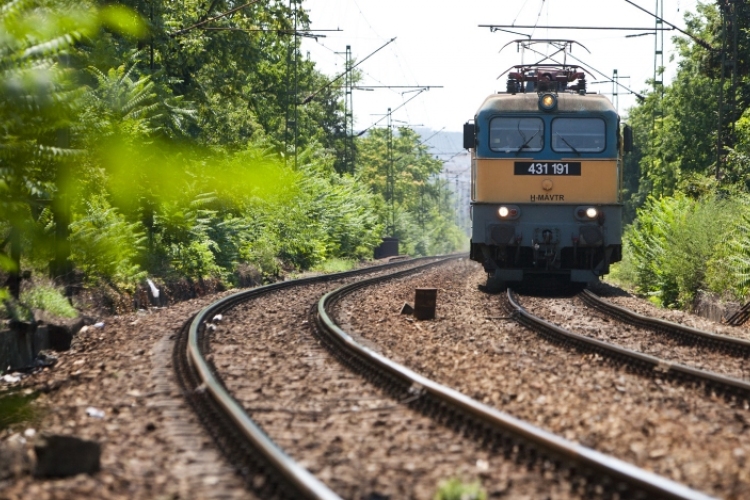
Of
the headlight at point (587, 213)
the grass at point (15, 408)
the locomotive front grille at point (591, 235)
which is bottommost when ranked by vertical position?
the grass at point (15, 408)

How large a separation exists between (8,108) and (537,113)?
39.4 feet

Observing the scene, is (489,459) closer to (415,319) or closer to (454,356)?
(454,356)

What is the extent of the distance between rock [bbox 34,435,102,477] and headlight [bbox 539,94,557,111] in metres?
13.6

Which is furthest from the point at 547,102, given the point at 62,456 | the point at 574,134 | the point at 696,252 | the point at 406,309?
the point at 62,456

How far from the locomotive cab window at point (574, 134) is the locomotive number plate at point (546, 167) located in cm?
26

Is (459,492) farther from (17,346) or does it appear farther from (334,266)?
(334,266)

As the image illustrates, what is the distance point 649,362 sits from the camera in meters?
9.12

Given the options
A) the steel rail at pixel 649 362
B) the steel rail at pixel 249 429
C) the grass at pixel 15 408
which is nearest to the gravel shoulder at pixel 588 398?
the steel rail at pixel 649 362

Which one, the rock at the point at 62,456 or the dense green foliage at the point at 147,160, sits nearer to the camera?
the rock at the point at 62,456

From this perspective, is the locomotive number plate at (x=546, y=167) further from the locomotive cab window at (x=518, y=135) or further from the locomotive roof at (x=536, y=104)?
the locomotive roof at (x=536, y=104)

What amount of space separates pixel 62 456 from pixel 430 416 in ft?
8.48

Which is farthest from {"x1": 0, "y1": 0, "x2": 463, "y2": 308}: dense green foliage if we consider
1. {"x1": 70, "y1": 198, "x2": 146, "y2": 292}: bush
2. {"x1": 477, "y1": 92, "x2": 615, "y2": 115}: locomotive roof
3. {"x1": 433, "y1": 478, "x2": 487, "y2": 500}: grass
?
{"x1": 477, "y1": 92, "x2": 615, "y2": 115}: locomotive roof

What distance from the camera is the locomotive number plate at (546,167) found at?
17781mm

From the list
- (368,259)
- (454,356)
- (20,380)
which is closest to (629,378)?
(454,356)
